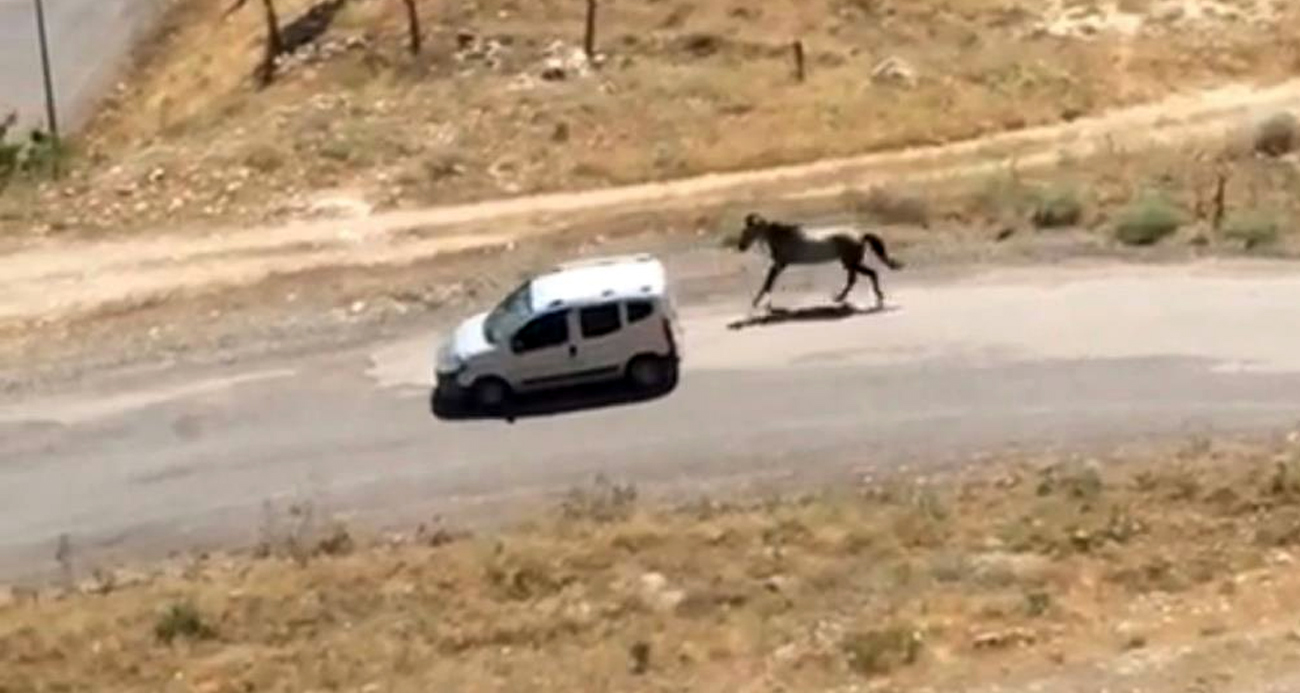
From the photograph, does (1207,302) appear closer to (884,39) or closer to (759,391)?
(759,391)

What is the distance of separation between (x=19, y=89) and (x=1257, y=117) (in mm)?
24524

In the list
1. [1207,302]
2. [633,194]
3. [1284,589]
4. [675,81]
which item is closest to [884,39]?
[675,81]

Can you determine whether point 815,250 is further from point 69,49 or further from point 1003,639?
point 69,49

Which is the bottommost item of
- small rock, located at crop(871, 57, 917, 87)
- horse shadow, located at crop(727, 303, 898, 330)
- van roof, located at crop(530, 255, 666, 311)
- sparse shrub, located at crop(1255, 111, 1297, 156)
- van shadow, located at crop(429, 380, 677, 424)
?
van shadow, located at crop(429, 380, 677, 424)

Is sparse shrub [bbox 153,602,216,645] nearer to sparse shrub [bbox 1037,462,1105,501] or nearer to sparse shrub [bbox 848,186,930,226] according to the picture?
sparse shrub [bbox 1037,462,1105,501]

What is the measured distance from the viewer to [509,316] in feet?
96.6

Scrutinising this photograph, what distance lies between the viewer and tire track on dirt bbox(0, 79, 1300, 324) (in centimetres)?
3594

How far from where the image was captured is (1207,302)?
30031 millimetres

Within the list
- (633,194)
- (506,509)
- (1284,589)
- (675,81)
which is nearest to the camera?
(1284,589)

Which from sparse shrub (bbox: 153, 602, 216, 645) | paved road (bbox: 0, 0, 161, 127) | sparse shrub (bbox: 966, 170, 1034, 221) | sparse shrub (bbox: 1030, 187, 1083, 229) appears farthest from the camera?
paved road (bbox: 0, 0, 161, 127)

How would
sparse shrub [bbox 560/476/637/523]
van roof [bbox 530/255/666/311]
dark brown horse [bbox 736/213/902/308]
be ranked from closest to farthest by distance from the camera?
sparse shrub [bbox 560/476/637/523], van roof [bbox 530/255/666/311], dark brown horse [bbox 736/213/902/308]

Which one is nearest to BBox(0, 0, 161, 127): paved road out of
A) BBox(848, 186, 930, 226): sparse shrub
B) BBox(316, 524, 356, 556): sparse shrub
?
BBox(848, 186, 930, 226): sparse shrub

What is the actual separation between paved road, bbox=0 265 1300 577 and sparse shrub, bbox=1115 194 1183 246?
128 cm

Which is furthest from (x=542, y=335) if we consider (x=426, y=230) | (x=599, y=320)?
(x=426, y=230)
